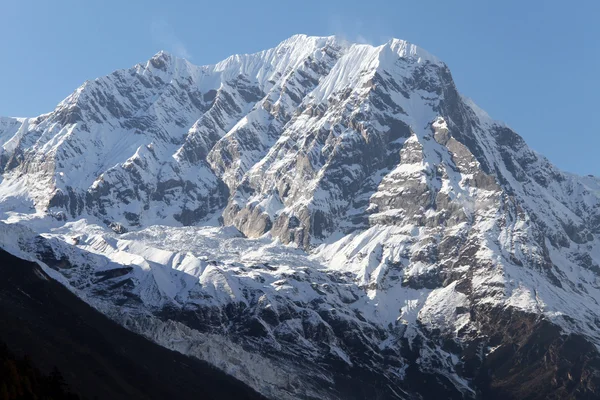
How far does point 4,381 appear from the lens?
184 m

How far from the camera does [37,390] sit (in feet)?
637

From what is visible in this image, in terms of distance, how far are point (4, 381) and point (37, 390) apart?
11135mm
